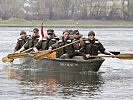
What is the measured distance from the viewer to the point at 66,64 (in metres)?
32.0

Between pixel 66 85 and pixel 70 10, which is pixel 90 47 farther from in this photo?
pixel 70 10

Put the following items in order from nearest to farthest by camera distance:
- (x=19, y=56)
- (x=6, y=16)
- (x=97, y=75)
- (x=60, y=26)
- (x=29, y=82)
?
(x=29, y=82), (x=97, y=75), (x=19, y=56), (x=60, y=26), (x=6, y=16)

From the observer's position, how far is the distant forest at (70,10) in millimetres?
142500

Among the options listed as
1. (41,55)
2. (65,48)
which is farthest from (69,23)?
(65,48)

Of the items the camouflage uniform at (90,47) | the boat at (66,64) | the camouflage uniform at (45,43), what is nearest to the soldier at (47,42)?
the camouflage uniform at (45,43)

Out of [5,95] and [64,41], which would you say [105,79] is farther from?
[5,95]

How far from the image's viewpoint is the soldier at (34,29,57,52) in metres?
34.0

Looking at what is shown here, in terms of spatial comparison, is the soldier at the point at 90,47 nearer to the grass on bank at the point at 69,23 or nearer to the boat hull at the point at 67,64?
the boat hull at the point at 67,64

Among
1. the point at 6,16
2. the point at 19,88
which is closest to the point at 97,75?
the point at 19,88

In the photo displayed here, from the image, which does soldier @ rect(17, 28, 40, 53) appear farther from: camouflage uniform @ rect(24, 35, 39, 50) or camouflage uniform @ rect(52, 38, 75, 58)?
camouflage uniform @ rect(52, 38, 75, 58)

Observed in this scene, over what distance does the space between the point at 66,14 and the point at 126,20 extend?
44.8 feet

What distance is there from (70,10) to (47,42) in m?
117

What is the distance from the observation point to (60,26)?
417 feet

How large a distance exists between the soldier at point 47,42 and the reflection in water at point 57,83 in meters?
1.25
